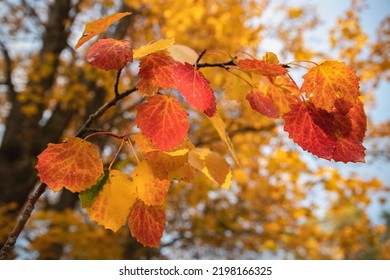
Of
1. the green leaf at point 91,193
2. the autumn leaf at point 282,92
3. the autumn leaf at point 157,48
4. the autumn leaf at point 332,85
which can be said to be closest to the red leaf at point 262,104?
the autumn leaf at point 282,92

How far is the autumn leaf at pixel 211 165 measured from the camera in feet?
2.37

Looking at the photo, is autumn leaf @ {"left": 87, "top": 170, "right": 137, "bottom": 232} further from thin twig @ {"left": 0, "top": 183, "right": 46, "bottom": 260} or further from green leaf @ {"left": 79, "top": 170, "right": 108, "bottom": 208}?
thin twig @ {"left": 0, "top": 183, "right": 46, "bottom": 260}

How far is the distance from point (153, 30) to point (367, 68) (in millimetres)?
2757

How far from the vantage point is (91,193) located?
688mm

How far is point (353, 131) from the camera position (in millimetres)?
682

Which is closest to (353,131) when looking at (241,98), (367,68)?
(241,98)

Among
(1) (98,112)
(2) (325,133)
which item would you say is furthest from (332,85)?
(1) (98,112)

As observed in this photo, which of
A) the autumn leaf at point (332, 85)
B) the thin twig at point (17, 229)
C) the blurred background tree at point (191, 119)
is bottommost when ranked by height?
the thin twig at point (17, 229)

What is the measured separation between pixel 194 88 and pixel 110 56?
162 millimetres

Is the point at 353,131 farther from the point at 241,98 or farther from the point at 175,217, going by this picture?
the point at 175,217

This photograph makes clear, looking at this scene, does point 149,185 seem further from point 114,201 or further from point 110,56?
point 110,56

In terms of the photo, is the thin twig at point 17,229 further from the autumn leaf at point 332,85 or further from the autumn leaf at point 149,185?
the autumn leaf at point 332,85

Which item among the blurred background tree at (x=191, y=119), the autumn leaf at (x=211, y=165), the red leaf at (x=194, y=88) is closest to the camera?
the red leaf at (x=194, y=88)

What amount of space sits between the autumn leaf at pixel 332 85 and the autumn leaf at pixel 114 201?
396 millimetres
